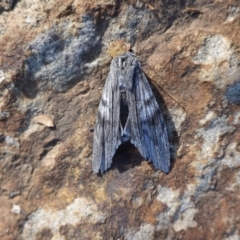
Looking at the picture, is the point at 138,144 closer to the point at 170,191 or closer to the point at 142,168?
the point at 142,168

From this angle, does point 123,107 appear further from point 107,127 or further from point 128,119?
point 107,127

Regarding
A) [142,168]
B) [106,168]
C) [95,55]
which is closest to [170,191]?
Answer: [142,168]

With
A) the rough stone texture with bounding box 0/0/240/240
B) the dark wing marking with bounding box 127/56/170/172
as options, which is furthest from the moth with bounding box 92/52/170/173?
the rough stone texture with bounding box 0/0/240/240

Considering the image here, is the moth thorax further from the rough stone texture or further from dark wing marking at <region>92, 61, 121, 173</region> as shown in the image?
the rough stone texture

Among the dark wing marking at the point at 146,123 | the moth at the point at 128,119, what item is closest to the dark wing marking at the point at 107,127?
the moth at the point at 128,119

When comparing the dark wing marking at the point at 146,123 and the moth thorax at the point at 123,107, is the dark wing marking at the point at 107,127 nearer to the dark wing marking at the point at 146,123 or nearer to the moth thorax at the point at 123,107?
the moth thorax at the point at 123,107
